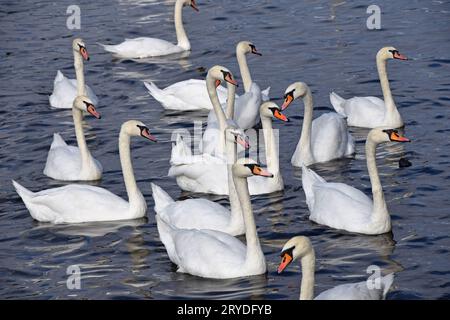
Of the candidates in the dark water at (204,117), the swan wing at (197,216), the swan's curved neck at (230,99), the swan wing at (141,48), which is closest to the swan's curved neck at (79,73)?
the dark water at (204,117)

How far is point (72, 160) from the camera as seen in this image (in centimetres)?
1688

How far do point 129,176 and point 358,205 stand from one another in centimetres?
281

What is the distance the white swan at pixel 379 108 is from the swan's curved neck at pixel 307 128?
1804mm

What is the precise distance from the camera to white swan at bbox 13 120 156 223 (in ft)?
49.3

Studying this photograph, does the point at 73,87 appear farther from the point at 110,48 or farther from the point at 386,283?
the point at 386,283

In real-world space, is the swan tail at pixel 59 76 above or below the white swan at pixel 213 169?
above

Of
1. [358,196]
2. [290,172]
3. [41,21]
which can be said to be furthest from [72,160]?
[41,21]

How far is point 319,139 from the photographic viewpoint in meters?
17.1

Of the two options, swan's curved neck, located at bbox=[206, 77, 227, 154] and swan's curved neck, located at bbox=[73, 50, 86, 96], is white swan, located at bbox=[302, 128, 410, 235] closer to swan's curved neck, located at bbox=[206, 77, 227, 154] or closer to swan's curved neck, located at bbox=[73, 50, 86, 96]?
swan's curved neck, located at bbox=[206, 77, 227, 154]

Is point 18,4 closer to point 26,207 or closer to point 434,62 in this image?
point 434,62

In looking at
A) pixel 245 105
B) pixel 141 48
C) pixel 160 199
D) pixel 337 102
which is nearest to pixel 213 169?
pixel 160 199

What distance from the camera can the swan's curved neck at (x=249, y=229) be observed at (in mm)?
12898

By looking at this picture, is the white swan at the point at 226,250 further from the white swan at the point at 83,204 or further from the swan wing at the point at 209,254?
the white swan at the point at 83,204

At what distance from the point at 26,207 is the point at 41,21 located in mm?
11206
